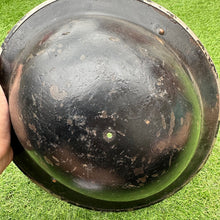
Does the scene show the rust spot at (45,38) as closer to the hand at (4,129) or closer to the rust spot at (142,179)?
the hand at (4,129)

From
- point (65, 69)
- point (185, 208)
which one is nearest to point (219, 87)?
point (65, 69)

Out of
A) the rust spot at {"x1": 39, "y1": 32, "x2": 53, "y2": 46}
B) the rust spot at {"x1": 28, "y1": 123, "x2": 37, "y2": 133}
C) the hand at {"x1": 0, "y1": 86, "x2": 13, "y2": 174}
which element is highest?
the rust spot at {"x1": 39, "y1": 32, "x2": 53, "y2": 46}

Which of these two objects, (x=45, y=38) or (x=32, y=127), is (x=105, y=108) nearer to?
(x=32, y=127)

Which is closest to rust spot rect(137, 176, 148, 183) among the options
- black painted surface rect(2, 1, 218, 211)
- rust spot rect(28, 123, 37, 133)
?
black painted surface rect(2, 1, 218, 211)

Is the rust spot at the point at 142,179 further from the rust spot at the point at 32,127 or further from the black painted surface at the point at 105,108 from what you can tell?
the rust spot at the point at 32,127

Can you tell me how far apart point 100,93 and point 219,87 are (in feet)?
1.88

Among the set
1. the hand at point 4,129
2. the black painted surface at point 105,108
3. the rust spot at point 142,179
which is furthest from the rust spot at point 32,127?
the rust spot at point 142,179

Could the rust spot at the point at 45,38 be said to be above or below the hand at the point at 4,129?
above

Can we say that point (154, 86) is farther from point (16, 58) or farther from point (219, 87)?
point (16, 58)

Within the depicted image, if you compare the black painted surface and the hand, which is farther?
the hand

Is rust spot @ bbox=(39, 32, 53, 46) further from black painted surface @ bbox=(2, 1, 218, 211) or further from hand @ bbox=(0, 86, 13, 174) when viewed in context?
hand @ bbox=(0, 86, 13, 174)

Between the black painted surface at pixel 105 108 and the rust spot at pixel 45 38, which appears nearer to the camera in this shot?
the black painted surface at pixel 105 108

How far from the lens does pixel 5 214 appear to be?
1.64 meters

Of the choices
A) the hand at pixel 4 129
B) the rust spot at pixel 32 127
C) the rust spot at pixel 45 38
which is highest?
the rust spot at pixel 45 38
